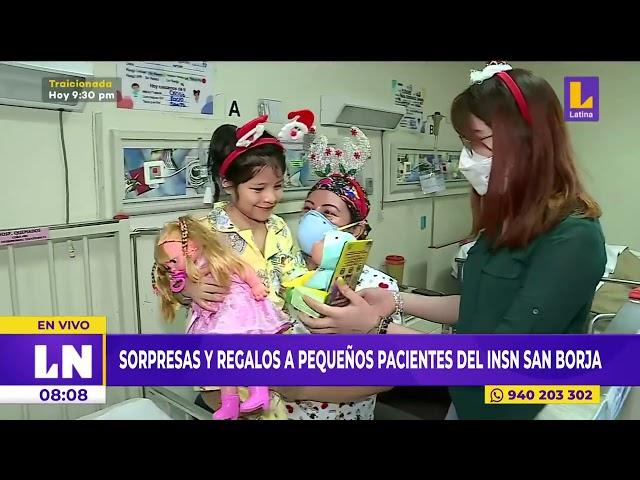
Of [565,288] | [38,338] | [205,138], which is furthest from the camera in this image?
[205,138]

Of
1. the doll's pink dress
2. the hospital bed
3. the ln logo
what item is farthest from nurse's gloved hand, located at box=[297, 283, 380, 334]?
the ln logo

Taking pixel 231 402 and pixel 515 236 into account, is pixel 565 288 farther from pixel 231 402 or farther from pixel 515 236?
pixel 231 402

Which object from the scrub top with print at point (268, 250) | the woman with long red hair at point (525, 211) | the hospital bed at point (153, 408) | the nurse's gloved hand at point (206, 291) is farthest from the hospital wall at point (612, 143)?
the hospital bed at point (153, 408)

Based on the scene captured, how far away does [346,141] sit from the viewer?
1.21m

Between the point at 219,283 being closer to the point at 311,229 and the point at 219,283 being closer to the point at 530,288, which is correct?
the point at 311,229

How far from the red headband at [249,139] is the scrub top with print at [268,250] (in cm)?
10

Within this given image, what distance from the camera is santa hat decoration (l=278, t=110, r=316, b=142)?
3.53ft

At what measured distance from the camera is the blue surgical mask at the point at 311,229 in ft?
3.51

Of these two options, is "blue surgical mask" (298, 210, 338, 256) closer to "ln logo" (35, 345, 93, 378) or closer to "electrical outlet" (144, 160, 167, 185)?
"electrical outlet" (144, 160, 167, 185)

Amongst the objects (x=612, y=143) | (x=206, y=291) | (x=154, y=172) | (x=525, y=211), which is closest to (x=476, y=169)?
(x=525, y=211)

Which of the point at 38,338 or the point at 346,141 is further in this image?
the point at 346,141

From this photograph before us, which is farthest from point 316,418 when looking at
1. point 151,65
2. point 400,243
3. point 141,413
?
point 151,65

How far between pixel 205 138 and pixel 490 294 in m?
Answer: 0.69

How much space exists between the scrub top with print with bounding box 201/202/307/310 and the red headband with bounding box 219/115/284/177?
101 mm
